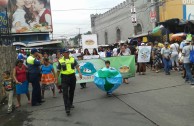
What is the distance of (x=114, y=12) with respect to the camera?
53344 millimetres

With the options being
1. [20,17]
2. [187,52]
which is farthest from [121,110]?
[20,17]

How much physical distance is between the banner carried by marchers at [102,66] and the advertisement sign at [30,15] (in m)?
44.9

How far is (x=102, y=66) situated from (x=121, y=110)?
4.54 m

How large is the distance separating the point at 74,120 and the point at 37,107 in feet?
8.25

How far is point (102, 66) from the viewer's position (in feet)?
39.2

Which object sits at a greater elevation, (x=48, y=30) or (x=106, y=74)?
(x=48, y=30)

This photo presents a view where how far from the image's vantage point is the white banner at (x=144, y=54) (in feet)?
49.6

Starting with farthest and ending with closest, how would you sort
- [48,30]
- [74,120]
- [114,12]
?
[48,30] < [114,12] < [74,120]

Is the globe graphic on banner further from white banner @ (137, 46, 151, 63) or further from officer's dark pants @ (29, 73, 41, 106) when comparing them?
white banner @ (137, 46, 151, 63)

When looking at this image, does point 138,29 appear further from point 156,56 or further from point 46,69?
point 46,69

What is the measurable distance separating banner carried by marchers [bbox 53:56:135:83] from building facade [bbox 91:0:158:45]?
25392 millimetres

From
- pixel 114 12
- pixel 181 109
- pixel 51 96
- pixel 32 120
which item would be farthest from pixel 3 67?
pixel 114 12

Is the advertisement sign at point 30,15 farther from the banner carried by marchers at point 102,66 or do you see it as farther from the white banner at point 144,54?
the banner carried by marchers at point 102,66

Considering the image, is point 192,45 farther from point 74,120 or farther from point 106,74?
point 74,120
